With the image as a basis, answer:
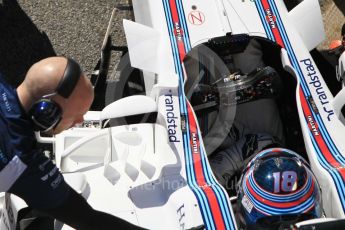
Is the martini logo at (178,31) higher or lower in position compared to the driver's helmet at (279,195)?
higher

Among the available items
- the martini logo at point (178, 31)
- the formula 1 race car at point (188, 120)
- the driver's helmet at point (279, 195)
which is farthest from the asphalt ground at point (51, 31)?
the driver's helmet at point (279, 195)

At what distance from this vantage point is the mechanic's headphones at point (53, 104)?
7.20 ft

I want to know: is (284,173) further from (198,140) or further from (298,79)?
(298,79)

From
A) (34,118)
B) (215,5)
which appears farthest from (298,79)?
(34,118)

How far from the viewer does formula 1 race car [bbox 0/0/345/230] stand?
3.01 meters

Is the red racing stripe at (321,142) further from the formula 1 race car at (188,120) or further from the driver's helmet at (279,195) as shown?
the driver's helmet at (279,195)

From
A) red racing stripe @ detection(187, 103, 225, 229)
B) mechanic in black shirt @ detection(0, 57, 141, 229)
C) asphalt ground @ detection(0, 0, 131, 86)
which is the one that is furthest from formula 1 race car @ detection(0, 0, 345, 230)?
asphalt ground @ detection(0, 0, 131, 86)

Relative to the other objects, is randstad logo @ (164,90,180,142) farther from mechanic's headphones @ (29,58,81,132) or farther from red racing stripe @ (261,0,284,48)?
mechanic's headphones @ (29,58,81,132)

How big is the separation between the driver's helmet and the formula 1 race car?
10cm

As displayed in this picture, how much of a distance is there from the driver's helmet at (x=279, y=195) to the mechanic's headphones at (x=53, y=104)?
40.3 inches

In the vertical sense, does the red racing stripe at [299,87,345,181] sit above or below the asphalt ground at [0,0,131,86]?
below

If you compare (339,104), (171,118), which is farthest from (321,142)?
(171,118)

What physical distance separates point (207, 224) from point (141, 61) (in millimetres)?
1266

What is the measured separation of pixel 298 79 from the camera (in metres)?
3.38
